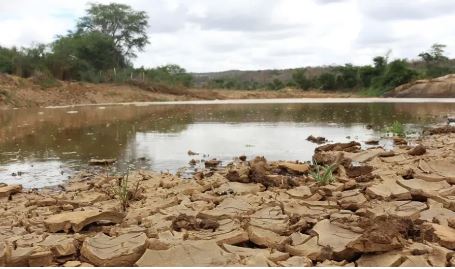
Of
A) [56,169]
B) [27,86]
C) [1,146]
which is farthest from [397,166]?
[27,86]

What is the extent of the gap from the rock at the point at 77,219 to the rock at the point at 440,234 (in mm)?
2762

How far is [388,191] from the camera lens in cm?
557

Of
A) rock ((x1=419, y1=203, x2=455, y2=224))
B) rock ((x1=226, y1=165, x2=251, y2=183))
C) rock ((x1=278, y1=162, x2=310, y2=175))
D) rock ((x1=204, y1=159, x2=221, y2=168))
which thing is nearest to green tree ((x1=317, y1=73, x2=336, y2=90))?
rock ((x1=204, y1=159, x2=221, y2=168))

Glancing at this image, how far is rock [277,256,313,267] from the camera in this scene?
11.9ft

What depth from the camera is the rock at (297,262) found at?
363 cm

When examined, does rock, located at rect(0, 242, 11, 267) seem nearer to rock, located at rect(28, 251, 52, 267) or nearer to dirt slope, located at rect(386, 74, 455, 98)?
rock, located at rect(28, 251, 52, 267)

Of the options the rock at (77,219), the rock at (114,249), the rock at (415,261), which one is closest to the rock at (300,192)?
the rock at (77,219)

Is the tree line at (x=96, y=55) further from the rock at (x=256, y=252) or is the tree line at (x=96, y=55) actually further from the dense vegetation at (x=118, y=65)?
the rock at (x=256, y=252)

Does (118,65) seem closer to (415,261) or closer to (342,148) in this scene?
(342,148)

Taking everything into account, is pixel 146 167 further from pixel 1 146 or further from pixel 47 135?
pixel 47 135

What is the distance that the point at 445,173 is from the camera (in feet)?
21.2

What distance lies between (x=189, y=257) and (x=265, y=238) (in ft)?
2.27

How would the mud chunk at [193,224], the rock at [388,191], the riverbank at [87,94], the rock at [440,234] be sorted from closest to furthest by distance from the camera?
the rock at [440,234], the mud chunk at [193,224], the rock at [388,191], the riverbank at [87,94]

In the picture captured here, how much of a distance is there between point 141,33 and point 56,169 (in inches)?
1681
